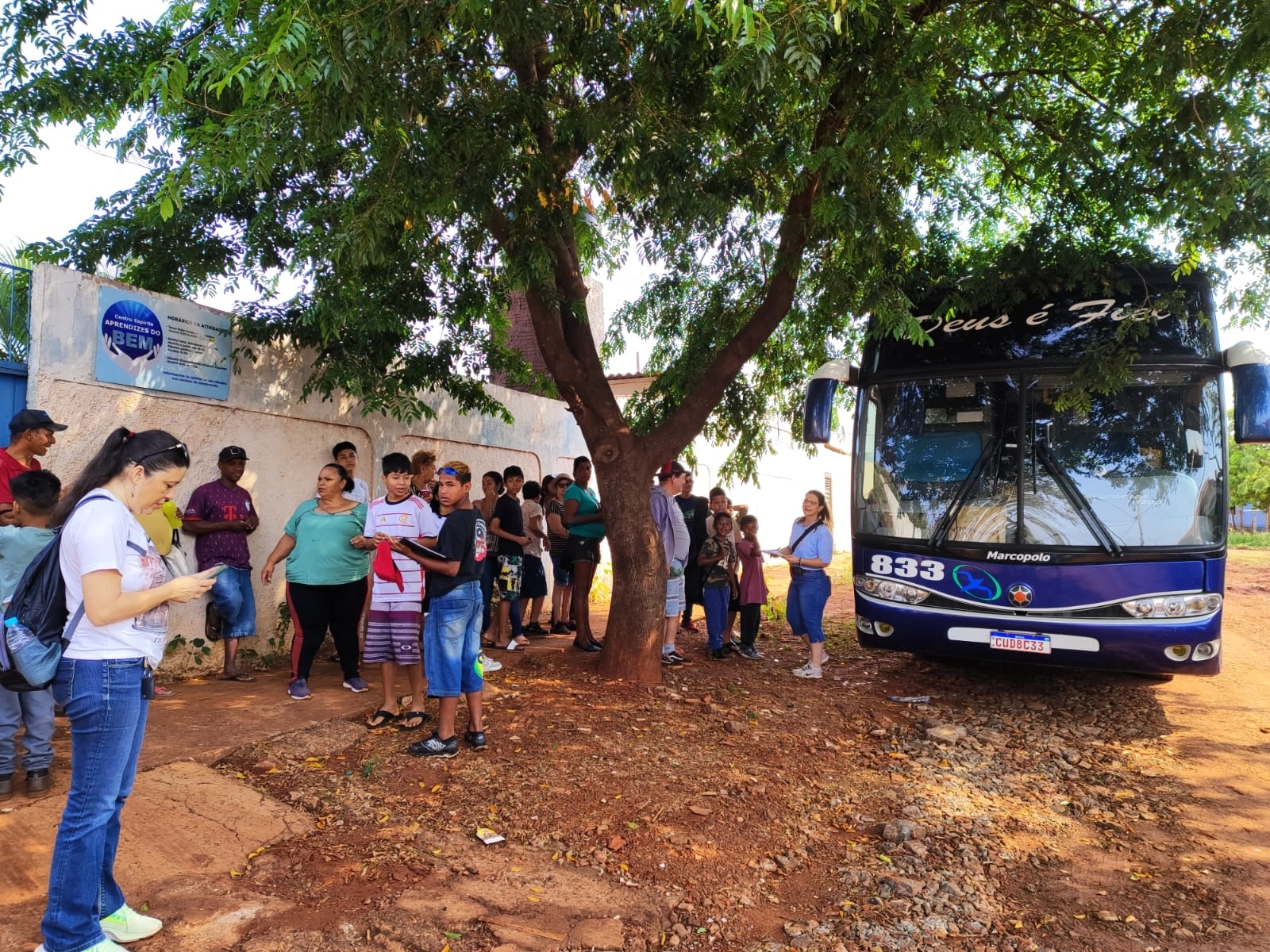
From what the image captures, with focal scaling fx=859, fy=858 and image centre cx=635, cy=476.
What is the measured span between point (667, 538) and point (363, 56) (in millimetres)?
4385

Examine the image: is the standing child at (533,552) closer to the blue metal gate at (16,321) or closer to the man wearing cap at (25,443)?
the blue metal gate at (16,321)

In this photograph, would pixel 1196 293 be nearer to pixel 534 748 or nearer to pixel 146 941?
pixel 534 748

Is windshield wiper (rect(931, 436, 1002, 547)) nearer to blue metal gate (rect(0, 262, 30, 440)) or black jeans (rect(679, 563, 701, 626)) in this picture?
black jeans (rect(679, 563, 701, 626))

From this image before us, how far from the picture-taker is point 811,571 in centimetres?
752

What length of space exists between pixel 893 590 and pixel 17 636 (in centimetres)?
548

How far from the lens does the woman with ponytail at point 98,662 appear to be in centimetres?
273

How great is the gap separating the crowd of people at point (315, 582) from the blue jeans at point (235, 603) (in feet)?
0.05

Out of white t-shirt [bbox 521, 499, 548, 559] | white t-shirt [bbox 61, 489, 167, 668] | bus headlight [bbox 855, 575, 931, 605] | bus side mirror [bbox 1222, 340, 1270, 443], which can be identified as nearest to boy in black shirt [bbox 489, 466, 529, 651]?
white t-shirt [bbox 521, 499, 548, 559]

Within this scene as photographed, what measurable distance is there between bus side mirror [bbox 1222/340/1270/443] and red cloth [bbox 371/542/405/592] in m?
5.69

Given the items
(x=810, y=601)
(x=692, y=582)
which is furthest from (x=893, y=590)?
(x=692, y=582)

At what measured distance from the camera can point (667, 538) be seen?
734 cm

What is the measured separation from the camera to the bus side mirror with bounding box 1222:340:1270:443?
575 cm

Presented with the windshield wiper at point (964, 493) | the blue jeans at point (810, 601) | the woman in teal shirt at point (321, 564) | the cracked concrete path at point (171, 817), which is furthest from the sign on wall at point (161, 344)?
the windshield wiper at point (964, 493)

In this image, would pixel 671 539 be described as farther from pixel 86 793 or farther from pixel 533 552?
pixel 86 793
